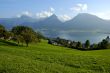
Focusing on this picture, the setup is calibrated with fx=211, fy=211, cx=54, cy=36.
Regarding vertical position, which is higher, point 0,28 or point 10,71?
point 0,28

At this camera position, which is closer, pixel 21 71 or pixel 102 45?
pixel 21 71

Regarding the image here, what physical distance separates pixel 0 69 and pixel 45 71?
3.95 metres

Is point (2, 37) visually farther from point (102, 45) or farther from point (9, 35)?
point (102, 45)

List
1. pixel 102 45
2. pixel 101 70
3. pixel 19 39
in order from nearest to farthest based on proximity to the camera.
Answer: pixel 101 70 < pixel 19 39 < pixel 102 45

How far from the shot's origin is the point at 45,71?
747 inches

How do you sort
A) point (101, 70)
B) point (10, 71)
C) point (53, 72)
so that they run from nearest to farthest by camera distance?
point (10, 71)
point (53, 72)
point (101, 70)

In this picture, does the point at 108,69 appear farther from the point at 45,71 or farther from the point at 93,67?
the point at 45,71

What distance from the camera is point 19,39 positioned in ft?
253

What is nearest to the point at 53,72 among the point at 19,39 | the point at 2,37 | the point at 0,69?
the point at 0,69

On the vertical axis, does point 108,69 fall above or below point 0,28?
below

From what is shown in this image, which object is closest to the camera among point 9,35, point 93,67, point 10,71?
point 10,71

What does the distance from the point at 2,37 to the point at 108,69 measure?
80765 mm

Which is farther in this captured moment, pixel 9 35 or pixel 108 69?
pixel 9 35

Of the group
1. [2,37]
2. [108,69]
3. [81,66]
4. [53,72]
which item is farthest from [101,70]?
[2,37]
